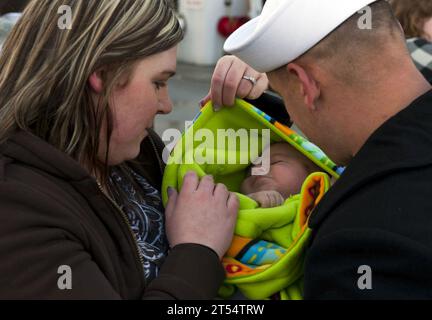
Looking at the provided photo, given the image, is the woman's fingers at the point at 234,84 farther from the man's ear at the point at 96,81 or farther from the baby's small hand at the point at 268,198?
the man's ear at the point at 96,81

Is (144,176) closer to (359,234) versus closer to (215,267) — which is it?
(215,267)

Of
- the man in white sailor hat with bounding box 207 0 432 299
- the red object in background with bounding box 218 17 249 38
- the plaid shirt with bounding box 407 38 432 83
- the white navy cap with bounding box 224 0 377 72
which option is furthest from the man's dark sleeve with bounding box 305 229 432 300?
the red object in background with bounding box 218 17 249 38

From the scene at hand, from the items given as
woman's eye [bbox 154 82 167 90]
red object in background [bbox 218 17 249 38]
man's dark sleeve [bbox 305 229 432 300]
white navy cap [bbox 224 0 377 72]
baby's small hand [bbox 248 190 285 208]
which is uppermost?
white navy cap [bbox 224 0 377 72]

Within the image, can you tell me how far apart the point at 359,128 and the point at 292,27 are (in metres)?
0.29

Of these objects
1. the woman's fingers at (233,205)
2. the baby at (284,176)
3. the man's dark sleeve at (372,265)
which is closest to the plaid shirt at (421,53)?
the baby at (284,176)

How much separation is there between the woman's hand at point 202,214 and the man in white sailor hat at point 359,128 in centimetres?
38

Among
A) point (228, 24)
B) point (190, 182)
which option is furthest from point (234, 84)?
point (228, 24)

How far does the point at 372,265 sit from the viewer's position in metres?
1.29

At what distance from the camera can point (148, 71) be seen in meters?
1.69

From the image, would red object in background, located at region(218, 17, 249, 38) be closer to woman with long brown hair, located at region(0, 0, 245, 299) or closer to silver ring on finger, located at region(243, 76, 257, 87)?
silver ring on finger, located at region(243, 76, 257, 87)

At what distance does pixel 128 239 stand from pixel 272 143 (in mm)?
908

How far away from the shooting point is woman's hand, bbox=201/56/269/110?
209 cm

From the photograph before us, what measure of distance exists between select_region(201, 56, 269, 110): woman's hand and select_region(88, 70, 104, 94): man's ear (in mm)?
553

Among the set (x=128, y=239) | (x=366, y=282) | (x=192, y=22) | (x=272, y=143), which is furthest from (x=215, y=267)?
(x=192, y=22)
